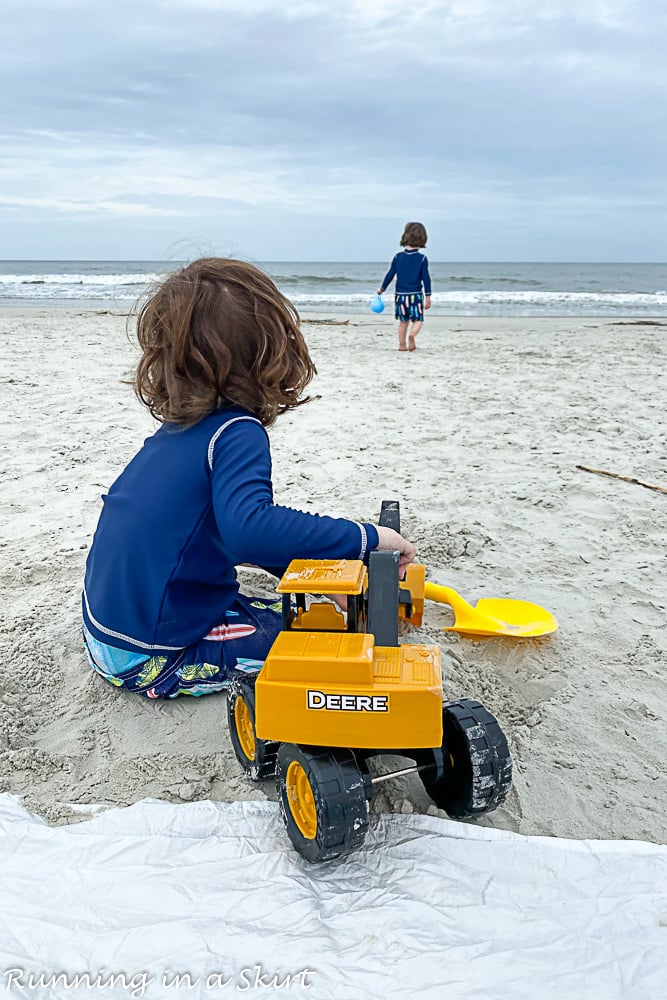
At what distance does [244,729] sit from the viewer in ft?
5.73

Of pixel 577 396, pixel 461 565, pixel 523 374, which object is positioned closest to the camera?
pixel 461 565

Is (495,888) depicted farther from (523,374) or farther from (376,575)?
(523,374)

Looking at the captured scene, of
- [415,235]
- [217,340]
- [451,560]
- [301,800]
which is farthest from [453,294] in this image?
[301,800]

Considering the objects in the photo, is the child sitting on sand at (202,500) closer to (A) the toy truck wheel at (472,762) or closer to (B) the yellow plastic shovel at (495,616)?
(A) the toy truck wheel at (472,762)

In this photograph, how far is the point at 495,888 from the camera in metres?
1.41

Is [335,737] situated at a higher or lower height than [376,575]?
lower

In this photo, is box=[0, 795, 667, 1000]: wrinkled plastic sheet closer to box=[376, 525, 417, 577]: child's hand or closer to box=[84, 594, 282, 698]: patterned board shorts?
box=[84, 594, 282, 698]: patterned board shorts

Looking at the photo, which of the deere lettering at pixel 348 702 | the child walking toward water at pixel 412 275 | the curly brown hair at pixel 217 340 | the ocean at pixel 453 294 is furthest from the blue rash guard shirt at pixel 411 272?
the deere lettering at pixel 348 702

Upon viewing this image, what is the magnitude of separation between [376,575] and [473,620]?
38.5 inches

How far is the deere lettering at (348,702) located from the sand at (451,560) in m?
0.41

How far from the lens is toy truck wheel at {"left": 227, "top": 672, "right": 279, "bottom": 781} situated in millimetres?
1644

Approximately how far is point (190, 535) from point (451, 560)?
4.54 feet

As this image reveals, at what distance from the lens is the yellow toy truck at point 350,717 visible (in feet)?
4.50

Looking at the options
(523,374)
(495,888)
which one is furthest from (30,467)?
(523,374)
